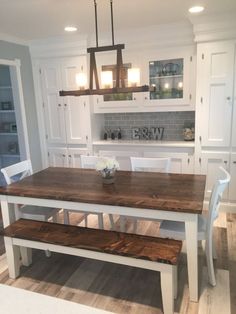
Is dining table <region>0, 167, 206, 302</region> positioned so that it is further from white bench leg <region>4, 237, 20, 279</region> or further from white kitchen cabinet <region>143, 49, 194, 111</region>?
white kitchen cabinet <region>143, 49, 194, 111</region>

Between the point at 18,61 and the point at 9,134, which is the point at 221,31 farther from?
the point at 9,134

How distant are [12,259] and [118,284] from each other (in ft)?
3.14

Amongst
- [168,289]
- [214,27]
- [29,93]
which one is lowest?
[168,289]

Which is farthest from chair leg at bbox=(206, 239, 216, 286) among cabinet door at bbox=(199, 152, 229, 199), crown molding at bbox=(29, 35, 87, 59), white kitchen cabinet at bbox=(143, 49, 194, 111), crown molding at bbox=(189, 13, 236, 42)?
crown molding at bbox=(29, 35, 87, 59)

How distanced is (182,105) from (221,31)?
0.99m

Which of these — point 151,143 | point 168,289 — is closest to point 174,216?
point 168,289

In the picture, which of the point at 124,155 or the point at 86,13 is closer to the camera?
the point at 86,13

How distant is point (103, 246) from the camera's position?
2033 millimetres

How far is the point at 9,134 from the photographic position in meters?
5.08

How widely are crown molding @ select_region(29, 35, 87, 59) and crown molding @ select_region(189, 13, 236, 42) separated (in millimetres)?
1510

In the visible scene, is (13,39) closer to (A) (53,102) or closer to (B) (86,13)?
(A) (53,102)

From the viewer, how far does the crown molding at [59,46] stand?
12.6 feet

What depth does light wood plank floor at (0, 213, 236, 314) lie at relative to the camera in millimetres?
2061

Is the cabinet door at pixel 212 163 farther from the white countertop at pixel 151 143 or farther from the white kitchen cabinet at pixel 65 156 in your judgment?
the white kitchen cabinet at pixel 65 156
